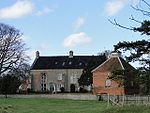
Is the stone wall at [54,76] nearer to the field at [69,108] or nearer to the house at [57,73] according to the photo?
the house at [57,73]

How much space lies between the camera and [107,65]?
55.2 metres

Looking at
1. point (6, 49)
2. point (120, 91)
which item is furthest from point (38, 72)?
point (120, 91)

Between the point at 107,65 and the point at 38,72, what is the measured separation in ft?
97.5

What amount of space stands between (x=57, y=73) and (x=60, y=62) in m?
3.49

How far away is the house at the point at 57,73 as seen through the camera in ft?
257

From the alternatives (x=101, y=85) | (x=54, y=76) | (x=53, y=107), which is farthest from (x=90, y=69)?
(x=53, y=107)

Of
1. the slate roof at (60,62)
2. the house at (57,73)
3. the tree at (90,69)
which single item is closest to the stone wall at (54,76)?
the house at (57,73)

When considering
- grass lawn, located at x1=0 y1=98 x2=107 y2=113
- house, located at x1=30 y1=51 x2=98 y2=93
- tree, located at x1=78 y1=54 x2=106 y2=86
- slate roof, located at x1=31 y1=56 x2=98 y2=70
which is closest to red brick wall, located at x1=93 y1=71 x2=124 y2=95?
tree, located at x1=78 y1=54 x2=106 y2=86

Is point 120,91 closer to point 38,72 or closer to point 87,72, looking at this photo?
point 87,72

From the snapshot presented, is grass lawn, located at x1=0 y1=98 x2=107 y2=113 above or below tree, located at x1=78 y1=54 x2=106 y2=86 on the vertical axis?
below

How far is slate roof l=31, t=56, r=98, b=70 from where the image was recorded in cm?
7931

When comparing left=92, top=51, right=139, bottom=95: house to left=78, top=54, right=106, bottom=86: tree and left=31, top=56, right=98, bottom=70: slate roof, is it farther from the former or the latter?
left=31, top=56, right=98, bottom=70: slate roof

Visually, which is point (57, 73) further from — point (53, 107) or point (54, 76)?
point (53, 107)

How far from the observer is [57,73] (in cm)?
7919
